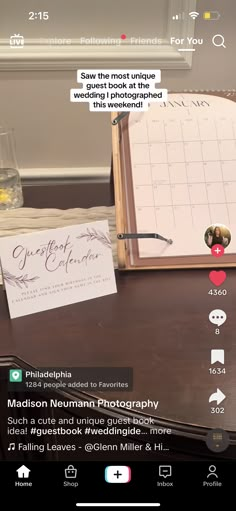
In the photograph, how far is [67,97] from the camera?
2.19 feet

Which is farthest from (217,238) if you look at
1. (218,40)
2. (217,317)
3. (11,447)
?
(11,447)

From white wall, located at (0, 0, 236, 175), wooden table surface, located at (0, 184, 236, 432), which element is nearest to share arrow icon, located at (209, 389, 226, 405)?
wooden table surface, located at (0, 184, 236, 432)

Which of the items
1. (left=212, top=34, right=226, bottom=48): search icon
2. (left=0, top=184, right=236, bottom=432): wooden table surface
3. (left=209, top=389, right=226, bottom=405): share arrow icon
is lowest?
(left=209, top=389, right=226, bottom=405): share arrow icon

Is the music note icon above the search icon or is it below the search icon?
below

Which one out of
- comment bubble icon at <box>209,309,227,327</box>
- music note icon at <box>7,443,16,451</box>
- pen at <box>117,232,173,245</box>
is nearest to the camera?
music note icon at <box>7,443,16,451</box>

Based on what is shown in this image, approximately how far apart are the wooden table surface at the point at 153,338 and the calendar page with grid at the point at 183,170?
0.19ft

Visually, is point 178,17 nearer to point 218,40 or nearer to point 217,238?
point 218,40

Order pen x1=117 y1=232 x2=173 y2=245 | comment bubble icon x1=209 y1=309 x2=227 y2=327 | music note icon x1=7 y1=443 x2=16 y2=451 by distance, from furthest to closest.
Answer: pen x1=117 y1=232 x2=173 y2=245, comment bubble icon x1=209 y1=309 x2=227 y2=327, music note icon x1=7 y1=443 x2=16 y2=451

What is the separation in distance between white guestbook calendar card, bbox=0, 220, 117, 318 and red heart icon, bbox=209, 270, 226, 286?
13 cm

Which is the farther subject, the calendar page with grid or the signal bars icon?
the calendar page with grid

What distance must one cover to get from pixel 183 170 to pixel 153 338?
243mm

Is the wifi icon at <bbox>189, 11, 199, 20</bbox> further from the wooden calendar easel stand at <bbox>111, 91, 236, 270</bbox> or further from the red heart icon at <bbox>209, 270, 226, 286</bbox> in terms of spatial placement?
the red heart icon at <bbox>209, 270, 226, 286</bbox>

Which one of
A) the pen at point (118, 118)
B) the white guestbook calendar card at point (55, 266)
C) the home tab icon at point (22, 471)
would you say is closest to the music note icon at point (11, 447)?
the home tab icon at point (22, 471)

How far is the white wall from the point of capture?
23.0 inches
